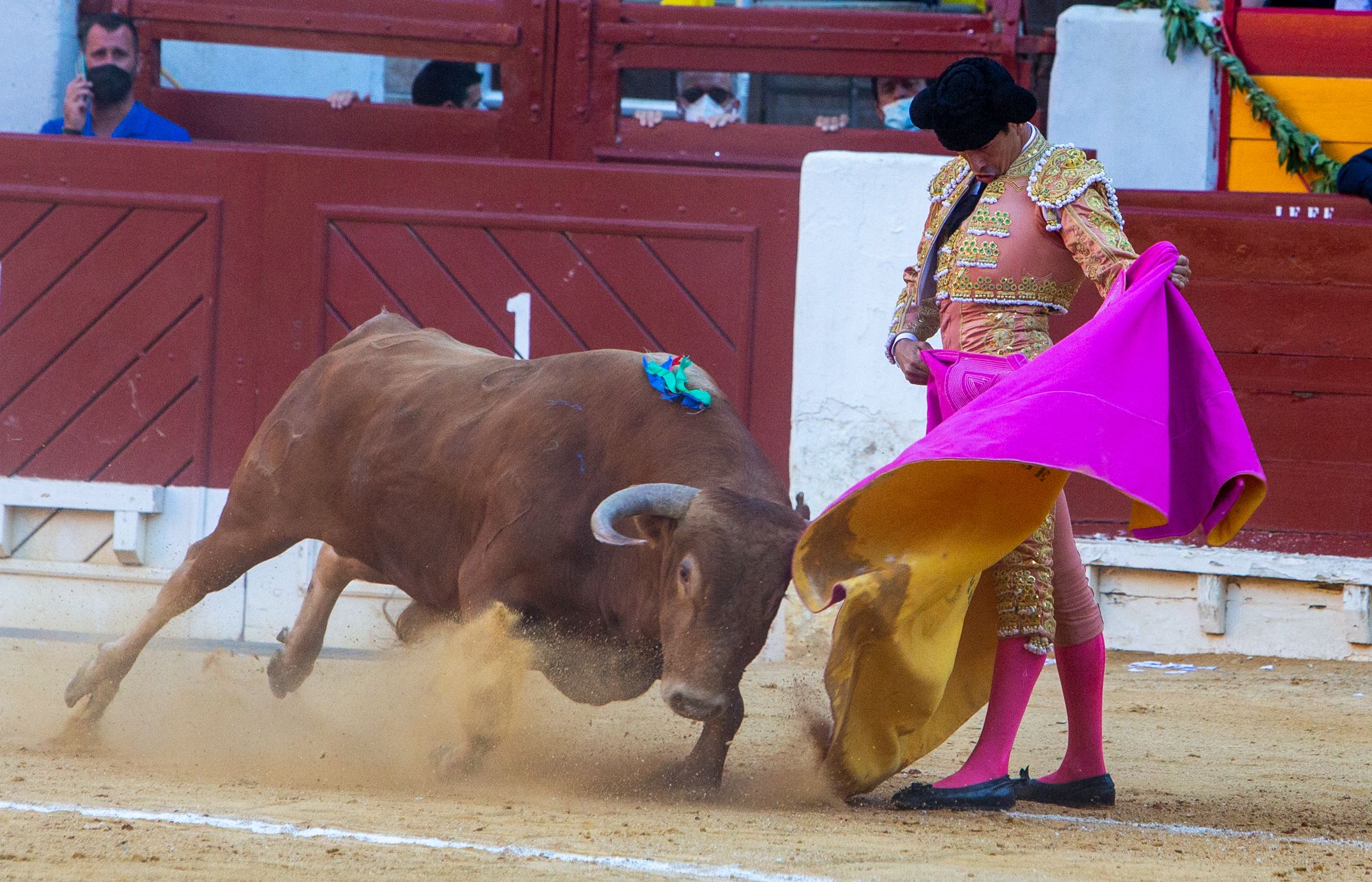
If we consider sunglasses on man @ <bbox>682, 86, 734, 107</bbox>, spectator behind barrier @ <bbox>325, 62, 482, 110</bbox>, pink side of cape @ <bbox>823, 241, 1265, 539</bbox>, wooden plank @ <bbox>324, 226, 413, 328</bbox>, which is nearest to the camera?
pink side of cape @ <bbox>823, 241, 1265, 539</bbox>

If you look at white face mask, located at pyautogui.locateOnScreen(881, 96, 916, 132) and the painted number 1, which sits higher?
white face mask, located at pyautogui.locateOnScreen(881, 96, 916, 132)

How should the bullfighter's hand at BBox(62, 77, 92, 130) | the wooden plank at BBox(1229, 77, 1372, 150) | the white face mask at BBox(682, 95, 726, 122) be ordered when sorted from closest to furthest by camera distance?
the bullfighter's hand at BBox(62, 77, 92, 130)
the wooden plank at BBox(1229, 77, 1372, 150)
the white face mask at BBox(682, 95, 726, 122)

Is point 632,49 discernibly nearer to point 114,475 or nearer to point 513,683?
point 114,475

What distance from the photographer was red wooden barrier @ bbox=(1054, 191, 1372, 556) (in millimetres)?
5996

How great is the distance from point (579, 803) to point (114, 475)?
3.72 metres

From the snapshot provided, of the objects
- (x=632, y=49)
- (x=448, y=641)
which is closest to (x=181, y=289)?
(x=632, y=49)

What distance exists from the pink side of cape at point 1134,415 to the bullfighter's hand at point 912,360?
0.25 m

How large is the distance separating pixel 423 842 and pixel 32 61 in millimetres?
5294

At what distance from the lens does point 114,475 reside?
632 centimetres

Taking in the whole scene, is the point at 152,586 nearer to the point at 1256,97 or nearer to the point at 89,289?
the point at 89,289

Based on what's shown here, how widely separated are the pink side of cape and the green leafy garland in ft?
12.2

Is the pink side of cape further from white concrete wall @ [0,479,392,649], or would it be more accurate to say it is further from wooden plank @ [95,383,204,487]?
wooden plank @ [95,383,204,487]

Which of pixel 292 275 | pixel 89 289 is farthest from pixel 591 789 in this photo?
pixel 89 289

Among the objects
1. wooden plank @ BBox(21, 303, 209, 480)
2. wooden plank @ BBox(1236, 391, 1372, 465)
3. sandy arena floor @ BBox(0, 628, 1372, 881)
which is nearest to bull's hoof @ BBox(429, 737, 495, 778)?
sandy arena floor @ BBox(0, 628, 1372, 881)
